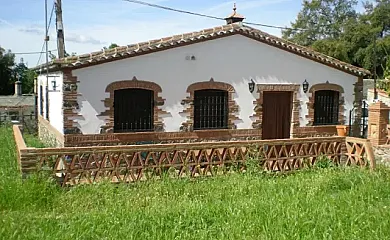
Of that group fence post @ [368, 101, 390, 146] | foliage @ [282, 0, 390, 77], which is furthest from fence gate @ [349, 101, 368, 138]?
foliage @ [282, 0, 390, 77]

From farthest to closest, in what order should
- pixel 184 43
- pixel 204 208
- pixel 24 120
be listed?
pixel 24 120 < pixel 184 43 < pixel 204 208

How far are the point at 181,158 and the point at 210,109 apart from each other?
3.87 m

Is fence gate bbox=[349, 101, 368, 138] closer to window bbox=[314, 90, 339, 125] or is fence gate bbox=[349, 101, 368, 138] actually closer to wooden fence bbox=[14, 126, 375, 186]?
window bbox=[314, 90, 339, 125]

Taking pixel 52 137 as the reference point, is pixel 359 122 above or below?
above

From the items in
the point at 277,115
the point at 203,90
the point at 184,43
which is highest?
the point at 184,43

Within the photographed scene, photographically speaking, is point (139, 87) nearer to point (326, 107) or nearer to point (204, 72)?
point (204, 72)

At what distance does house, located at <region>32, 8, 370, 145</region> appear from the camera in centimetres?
1148

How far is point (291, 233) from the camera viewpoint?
566cm

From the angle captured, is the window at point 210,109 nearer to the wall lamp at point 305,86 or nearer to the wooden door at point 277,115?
the wooden door at point 277,115

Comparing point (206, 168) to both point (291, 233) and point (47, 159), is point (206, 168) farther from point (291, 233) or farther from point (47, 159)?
point (291, 233)

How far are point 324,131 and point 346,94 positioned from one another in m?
1.72

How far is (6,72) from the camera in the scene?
136ft

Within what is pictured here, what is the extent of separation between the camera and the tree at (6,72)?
4084 cm

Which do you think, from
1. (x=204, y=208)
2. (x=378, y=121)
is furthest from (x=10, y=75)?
(x=204, y=208)
